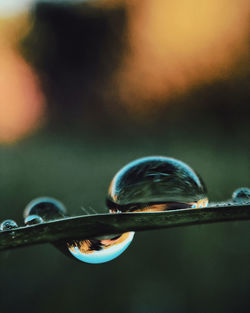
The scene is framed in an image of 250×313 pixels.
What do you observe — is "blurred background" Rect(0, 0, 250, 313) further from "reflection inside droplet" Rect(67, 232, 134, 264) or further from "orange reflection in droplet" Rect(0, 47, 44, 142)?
"reflection inside droplet" Rect(67, 232, 134, 264)

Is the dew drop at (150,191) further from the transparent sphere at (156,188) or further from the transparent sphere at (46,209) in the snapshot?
the transparent sphere at (46,209)

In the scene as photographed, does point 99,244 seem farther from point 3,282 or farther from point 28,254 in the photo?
point 28,254

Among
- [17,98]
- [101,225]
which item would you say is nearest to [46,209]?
[101,225]

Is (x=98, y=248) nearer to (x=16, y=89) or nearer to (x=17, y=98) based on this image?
(x=17, y=98)

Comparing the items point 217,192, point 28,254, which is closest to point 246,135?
point 28,254

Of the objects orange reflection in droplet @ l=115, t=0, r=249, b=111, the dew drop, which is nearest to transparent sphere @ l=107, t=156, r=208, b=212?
the dew drop

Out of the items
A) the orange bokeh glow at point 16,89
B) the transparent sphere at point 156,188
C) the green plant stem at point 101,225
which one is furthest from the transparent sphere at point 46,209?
the orange bokeh glow at point 16,89

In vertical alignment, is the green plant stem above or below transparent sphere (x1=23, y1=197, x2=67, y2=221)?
below
